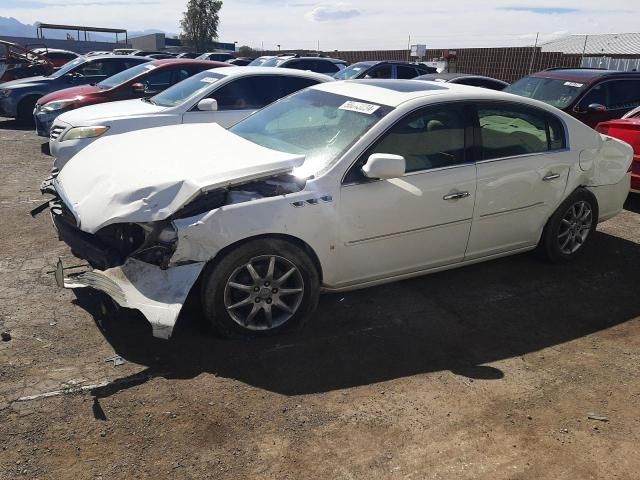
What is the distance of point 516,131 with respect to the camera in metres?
4.57

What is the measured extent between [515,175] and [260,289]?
230cm

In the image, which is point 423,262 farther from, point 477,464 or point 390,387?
point 477,464

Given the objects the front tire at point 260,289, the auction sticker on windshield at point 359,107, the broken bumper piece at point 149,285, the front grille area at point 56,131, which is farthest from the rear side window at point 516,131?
the front grille area at point 56,131

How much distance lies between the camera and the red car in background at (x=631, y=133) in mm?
6609

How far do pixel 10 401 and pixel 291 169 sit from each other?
2100 millimetres

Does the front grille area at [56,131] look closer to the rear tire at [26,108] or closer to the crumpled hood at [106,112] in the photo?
the crumpled hood at [106,112]

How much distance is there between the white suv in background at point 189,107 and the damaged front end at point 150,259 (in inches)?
142

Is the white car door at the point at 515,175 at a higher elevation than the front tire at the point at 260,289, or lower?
higher

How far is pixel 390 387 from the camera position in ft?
10.8

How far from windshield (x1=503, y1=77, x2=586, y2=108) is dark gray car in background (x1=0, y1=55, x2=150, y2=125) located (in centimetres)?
872

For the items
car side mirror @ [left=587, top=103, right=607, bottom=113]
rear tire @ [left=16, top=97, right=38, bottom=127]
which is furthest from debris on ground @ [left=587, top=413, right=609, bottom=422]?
rear tire @ [left=16, top=97, right=38, bottom=127]

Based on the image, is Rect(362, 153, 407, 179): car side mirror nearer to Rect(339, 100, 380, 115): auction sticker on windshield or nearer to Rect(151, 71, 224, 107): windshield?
Rect(339, 100, 380, 115): auction sticker on windshield

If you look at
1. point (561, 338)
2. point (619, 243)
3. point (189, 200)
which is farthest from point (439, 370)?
point (619, 243)

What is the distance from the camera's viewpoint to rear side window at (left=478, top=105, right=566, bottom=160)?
439 centimetres
